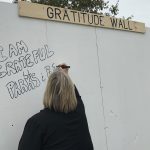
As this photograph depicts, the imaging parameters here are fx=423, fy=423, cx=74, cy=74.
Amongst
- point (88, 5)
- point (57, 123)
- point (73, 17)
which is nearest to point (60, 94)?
point (57, 123)

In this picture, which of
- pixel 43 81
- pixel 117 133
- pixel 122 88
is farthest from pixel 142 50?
pixel 43 81

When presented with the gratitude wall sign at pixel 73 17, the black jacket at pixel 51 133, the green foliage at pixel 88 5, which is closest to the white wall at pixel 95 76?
the gratitude wall sign at pixel 73 17

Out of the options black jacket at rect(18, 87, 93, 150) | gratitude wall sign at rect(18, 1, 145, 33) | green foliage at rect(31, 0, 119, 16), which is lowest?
black jacket at rect(18, 87, 93, 150)

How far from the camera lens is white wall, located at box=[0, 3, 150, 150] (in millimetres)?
3980

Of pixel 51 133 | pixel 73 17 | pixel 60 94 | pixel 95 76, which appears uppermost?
pixel 73 17

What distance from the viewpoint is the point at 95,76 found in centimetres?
495

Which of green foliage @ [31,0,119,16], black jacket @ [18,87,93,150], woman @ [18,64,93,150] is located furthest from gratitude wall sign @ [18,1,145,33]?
green foliage @ [31,0,119,16]

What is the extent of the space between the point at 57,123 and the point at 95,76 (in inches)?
62.5

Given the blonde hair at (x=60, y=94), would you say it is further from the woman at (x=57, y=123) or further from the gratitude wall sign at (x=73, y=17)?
the gratitude wall sign at (x=73, y=17)

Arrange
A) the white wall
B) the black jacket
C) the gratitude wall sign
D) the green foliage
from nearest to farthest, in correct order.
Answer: the black jacket < the white wall < the gratitude wall sign < the green foliage

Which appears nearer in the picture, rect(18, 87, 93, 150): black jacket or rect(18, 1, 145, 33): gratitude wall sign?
rect(18, 87, 93, 150): black jacket

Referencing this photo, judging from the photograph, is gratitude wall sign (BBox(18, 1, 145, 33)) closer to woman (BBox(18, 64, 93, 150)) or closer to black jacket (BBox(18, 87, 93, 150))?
woman (BBox(18, 64, 93, 150))

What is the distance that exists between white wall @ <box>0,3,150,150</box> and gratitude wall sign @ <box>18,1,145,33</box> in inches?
2.5

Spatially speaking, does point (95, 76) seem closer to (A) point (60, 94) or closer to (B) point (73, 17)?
(B) point (73, 17)
